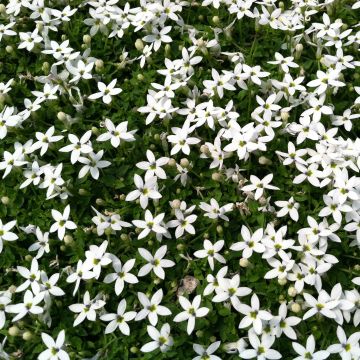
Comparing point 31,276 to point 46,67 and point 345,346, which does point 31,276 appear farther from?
point 345,346

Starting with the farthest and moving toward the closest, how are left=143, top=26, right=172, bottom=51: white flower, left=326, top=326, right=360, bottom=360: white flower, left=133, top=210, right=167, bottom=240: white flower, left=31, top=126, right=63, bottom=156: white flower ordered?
left=143, top=26, right=172, bottom=51: white flower → left=31, top=126, right=63, bottom=156: white flower → left=133, top=210, right=167, bottom=240: white flower → left=326, top=326, right=360, bottom=360: white flower

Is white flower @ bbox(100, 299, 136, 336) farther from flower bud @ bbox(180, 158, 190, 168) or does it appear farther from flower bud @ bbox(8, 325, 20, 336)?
flower bud @ bbox(180, 158, 190, 168)

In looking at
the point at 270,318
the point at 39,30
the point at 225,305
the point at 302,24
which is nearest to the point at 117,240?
the point at 225,305

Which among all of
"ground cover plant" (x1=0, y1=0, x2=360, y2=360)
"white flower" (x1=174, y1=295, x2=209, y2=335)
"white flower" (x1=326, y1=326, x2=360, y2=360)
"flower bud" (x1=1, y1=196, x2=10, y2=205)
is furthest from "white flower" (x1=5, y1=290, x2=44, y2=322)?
"white flower" (x1=326, y1=326, x2=360, y2=360)

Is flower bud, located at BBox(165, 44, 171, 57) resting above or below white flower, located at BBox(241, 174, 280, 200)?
above

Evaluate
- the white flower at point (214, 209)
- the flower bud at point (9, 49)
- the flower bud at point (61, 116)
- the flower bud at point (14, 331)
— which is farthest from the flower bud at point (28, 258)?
the flower bud at point (9, 49)

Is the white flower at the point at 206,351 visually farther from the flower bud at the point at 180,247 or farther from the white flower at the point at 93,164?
the white flower at the point at 93,164

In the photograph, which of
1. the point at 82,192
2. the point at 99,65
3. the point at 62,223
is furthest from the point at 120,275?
the point at 99,65
